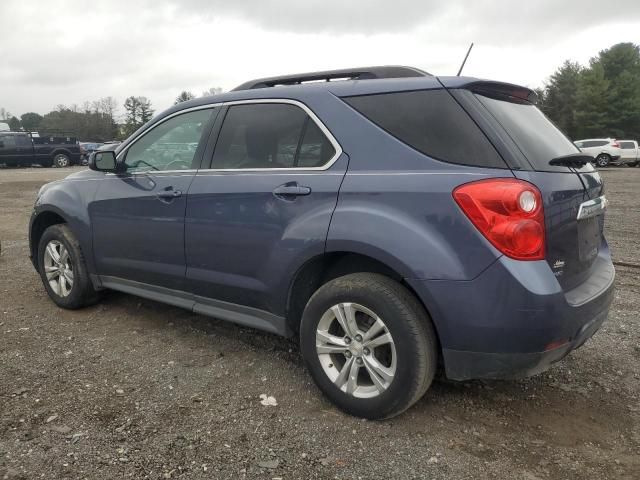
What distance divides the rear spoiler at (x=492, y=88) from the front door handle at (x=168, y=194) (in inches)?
71.2

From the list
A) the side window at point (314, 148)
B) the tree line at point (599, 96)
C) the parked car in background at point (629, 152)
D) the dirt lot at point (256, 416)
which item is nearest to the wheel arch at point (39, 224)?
the dirt lot at point (256, 416)

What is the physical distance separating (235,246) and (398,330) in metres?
1.15

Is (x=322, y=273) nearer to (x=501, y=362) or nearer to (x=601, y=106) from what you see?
(x=501, y=362)

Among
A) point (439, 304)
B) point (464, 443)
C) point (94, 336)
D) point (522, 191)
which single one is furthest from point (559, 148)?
point (94, 336)

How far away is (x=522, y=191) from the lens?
233 centimetres

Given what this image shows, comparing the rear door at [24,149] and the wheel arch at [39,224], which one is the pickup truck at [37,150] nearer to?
the rear door at [24,149]

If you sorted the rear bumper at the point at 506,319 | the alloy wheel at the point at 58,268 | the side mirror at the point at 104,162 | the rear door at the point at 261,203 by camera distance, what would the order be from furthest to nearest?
the alloy wheel at the point at 58,268
the side mirror at the point at 104,162
the rear door at the point at 261,203
the rear bumper at the point at 506,319

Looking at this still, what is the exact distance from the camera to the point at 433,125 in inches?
103

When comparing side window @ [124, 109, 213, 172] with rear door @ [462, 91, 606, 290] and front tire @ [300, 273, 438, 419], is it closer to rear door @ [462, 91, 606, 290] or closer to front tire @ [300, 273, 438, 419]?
front tire @ [300, 273, 438, 419]

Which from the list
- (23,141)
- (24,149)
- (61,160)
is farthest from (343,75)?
(61,160)

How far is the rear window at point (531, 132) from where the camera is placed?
2.51 metres

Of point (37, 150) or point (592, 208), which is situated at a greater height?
point (592, 208)

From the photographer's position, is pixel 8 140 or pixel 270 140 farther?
pixel 8 140

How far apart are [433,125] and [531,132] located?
1.70 feet
